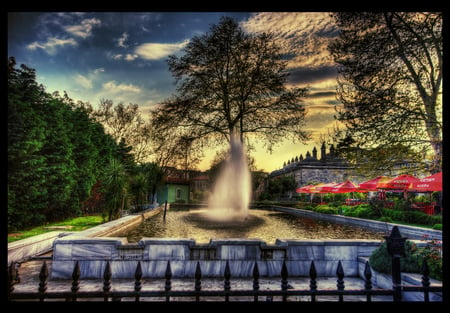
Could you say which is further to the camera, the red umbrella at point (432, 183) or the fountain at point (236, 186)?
the fountain at point (236, 186)

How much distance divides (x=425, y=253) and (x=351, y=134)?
16.7ft

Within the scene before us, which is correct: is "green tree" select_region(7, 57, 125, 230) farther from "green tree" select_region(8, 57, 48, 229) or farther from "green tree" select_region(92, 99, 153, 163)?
"green tree" select_region(92, 99, 153, 163)

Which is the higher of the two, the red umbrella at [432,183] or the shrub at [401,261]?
the red umbrella at [432,183]

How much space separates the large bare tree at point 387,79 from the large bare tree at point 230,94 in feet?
20.4

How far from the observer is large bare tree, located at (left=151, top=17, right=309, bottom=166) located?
1572 centimetres

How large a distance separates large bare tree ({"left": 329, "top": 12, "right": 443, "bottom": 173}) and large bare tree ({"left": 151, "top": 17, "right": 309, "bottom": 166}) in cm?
621

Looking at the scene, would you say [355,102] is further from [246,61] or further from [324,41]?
[246,61]

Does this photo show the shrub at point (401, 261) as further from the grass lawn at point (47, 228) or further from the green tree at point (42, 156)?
the grass lawn at point (47, 228)

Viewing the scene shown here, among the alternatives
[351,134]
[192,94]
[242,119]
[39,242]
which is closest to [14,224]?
[39,242]

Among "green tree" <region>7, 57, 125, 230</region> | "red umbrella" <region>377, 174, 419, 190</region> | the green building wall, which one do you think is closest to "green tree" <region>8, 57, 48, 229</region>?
"green tree" <region>7, 57, 125, 230</region>

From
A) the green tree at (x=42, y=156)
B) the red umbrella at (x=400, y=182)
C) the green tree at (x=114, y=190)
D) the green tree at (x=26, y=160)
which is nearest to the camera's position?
the green tree at (x=42, y=156)

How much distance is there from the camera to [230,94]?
16.4 meters

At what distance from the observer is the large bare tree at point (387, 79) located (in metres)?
8.64

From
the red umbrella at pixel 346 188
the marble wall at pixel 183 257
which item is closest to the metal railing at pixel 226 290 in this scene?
the marble wall at pixel 183 257
